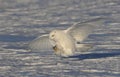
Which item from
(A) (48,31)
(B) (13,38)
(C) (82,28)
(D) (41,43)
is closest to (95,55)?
(C) (82,28)

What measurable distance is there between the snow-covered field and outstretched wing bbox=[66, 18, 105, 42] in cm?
51

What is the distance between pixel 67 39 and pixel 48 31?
4801 mm

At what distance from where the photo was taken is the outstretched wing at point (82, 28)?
1315 centimetres

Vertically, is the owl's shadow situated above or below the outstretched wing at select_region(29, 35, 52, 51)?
below

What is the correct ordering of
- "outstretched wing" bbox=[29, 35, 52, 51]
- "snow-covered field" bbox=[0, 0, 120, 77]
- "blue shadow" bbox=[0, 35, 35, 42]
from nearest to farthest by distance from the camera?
"snow-covered field" bbox=[0, 0, 120, 77], "outstretched wing" bbox=[29, 35, 52, 51], "blue shadow" bbox=[0, 35, 35, 42]

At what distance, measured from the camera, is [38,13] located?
22125mm

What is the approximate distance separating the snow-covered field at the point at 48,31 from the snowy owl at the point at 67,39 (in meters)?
0.38

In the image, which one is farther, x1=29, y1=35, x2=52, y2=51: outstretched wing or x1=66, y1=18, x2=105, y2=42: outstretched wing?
x1=29, y1=35, x2=52, y2=51: outstretched wing

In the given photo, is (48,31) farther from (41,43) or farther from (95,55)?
(41,43)

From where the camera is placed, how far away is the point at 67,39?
13.2 m

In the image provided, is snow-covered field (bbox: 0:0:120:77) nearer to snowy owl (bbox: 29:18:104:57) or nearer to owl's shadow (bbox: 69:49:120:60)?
owl's shadow (bbox: 69:49:120:60)

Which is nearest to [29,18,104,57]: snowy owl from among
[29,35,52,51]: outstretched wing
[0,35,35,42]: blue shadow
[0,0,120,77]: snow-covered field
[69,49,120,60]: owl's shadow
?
[29,35,52,51]: outstretched wing

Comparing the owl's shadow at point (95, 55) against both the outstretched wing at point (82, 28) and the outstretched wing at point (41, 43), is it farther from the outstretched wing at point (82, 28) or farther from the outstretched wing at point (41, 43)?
the outstretched wing at point (41, 43)

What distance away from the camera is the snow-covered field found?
42.4 ft
